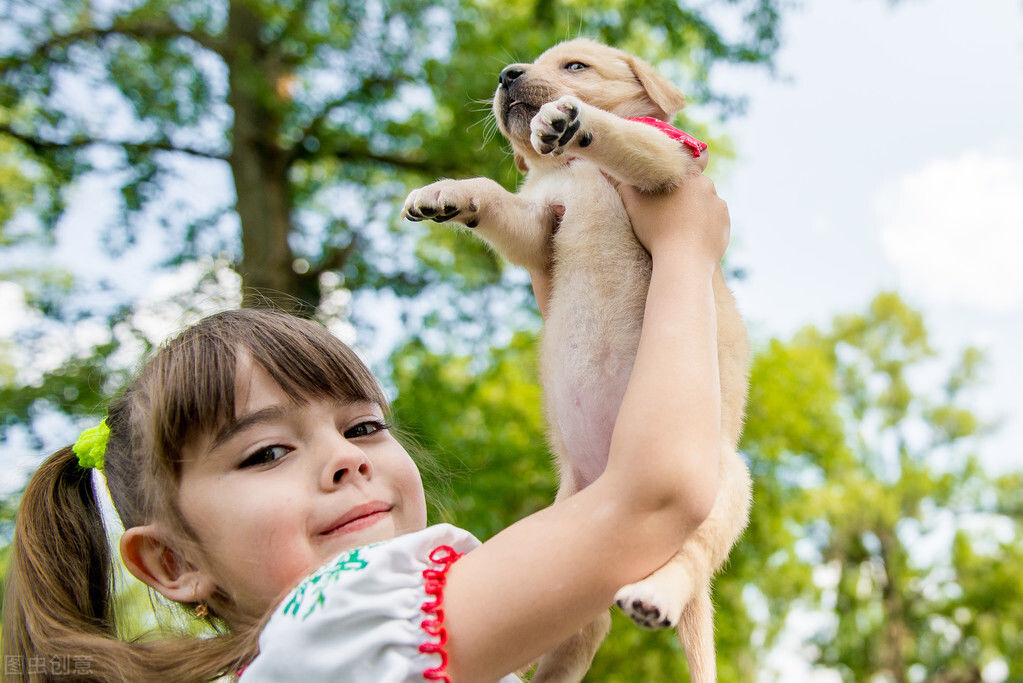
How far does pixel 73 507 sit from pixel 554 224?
1475mm

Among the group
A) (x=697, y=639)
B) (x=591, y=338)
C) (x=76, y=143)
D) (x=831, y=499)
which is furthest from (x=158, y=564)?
(x=831, y=499)

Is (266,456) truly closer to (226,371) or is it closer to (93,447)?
(226,371)

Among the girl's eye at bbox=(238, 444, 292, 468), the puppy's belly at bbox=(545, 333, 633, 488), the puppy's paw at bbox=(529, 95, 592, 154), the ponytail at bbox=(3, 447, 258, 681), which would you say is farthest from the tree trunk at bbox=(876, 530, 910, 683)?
the girl's eye at bbox=(238, 444, 292, 468)

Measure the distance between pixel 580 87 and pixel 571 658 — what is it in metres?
1.73

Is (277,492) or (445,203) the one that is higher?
(445,203)

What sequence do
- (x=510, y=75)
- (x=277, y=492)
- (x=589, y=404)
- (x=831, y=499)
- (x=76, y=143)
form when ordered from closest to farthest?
(x=277, y=492) → (x=589, y=404) → (x=510, y=75) → (x=76, y=143) → (x=831, y=499)

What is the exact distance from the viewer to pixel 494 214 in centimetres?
238

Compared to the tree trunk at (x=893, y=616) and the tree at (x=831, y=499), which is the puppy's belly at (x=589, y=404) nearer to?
the tree at (x=831, y=499)

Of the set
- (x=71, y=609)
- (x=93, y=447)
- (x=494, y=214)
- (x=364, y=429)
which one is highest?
(x=494, y=214)

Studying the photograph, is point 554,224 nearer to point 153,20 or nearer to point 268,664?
point 268,664

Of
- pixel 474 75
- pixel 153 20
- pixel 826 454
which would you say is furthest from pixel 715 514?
pixel 826 454

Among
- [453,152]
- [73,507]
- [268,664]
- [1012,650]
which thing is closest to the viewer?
[268,664]

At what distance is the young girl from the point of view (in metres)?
1.48

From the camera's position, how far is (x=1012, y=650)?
18.8 m
